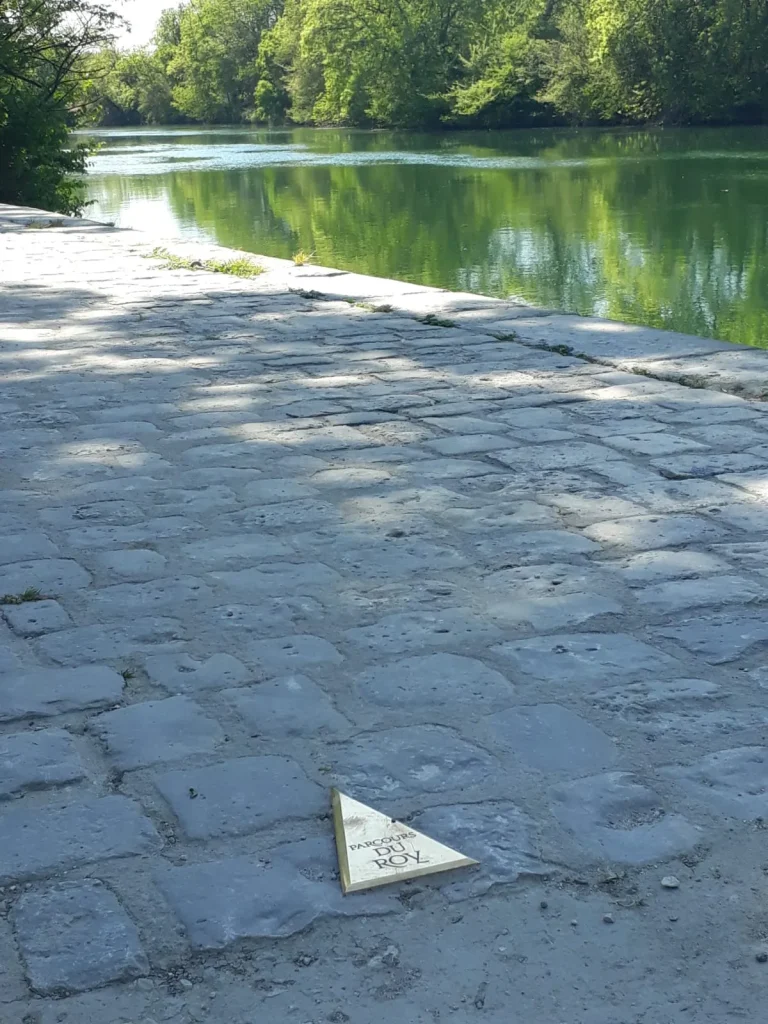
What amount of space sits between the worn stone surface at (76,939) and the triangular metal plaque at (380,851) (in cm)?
34

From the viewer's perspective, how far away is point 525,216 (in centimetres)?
1841

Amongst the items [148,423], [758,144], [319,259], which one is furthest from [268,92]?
[148,423]

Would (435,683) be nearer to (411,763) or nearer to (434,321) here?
(411,763)

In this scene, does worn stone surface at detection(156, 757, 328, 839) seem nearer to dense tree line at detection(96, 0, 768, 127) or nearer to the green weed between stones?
the green weed between stones

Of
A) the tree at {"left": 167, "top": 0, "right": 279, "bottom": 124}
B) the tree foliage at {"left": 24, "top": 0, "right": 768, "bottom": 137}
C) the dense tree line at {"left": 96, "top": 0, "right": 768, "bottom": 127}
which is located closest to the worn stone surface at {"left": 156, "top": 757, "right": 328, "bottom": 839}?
the tree foliage at {"left": 24, "top": 0, "right": 768, "bottom": 137}

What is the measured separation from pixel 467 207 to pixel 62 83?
22.1 feet

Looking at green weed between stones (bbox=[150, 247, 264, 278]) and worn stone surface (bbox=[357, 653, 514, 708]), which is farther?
green weed between stones (bbox=[150, 247, 264, 278])

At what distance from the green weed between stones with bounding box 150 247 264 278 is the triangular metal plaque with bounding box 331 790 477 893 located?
24.5ft

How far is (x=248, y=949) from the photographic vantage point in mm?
1768

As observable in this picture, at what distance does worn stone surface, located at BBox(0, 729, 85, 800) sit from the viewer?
7.30 feet

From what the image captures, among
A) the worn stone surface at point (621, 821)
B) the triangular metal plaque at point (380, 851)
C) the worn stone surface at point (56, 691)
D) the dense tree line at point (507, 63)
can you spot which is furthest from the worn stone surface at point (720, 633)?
the dense tree line at point (507, 63)

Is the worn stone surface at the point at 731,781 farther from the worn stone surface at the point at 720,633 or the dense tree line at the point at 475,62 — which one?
the dense tree line at the point at 475,62

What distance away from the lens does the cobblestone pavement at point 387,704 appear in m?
1.72

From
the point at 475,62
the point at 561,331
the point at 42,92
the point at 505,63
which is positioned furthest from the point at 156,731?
the point at 475,62
